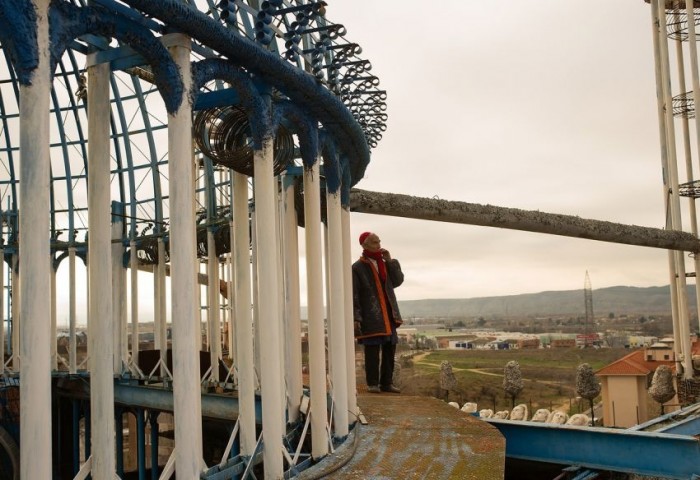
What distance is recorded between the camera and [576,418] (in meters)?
26.7

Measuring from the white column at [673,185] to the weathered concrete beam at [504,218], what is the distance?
11.3 feet

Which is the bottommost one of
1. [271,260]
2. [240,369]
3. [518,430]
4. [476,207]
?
[518,430]

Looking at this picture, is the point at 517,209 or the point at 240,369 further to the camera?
the point at 517,209

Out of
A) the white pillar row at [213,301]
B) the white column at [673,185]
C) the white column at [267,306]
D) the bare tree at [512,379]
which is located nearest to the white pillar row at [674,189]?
the white column at [673,185]

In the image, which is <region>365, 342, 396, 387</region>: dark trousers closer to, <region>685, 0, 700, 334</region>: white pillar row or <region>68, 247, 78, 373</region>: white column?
<region>68, 247, 78, 373</region>: white column

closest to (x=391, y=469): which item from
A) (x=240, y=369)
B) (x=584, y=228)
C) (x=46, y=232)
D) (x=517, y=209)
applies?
(x=240, y=369)

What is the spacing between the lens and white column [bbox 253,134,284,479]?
666 centimetres

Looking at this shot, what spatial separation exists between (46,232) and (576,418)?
83.7 ft

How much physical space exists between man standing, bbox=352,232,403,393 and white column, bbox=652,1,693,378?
15254mm

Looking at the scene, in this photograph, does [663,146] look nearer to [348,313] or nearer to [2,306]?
[348,313]

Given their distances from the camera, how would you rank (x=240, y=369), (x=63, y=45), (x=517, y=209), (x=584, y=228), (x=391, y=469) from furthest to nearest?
(x=584, y=228)
(x=517, y=209)
(x=240, y=369)
(x=391, y=469)
(x=63, y=45)

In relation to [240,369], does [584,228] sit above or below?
above

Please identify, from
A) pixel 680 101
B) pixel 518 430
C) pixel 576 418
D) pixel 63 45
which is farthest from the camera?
pixel 576 418

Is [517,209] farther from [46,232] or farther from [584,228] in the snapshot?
[46,232]
